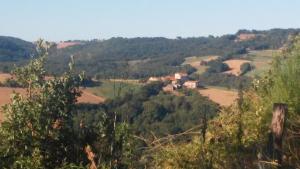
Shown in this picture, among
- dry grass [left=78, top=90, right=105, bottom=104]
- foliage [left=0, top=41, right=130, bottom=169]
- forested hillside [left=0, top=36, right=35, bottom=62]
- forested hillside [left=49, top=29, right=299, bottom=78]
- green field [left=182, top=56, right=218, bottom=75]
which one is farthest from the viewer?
forested hillside [left=0, top=36, right=35, bottom=62]

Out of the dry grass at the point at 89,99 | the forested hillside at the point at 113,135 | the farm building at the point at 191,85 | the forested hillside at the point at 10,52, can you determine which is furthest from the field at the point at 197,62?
the forested hillside at the point at 113,135

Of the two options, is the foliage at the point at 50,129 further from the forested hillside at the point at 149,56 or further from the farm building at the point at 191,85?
the forested hillside at the point at 149,56

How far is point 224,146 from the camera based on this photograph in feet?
35.6

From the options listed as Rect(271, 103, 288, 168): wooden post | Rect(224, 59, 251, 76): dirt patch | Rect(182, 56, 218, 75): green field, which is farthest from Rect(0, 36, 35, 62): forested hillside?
Rect(271, 103, 288, 168): wooden post

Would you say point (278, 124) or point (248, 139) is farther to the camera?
point (248, 139)

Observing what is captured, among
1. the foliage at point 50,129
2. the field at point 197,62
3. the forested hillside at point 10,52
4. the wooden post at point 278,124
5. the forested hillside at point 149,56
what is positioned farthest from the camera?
the forested hillside at point 10,52

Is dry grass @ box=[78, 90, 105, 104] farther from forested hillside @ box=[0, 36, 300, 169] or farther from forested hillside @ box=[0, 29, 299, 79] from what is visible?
forested hillside @ box=[0, 36, 300, 169]

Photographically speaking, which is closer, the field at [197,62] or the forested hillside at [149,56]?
the field at [197,62]

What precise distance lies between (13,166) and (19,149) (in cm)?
73

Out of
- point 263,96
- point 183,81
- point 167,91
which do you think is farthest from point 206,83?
point 263,96

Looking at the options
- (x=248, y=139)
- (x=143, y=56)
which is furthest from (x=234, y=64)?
(x=248, y=139)

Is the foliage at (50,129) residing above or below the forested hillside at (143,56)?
above

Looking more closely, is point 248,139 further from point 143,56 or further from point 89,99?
point 143,56

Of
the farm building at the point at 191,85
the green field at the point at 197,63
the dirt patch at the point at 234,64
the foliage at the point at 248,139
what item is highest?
the foliage at the point at 248,139
